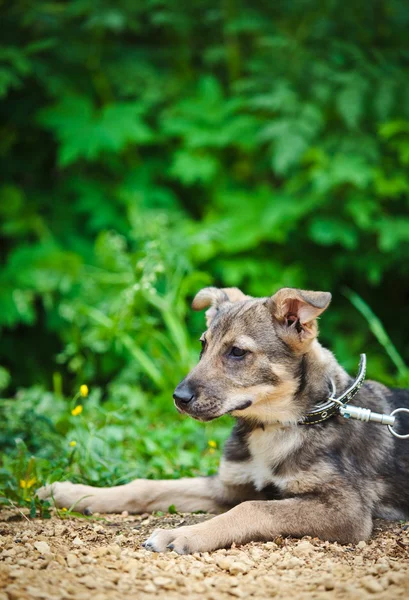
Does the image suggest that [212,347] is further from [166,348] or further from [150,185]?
[150,185]

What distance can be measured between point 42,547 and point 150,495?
124 centimetres

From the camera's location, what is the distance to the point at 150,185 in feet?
31.2

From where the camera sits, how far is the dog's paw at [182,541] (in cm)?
397

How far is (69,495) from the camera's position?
16.0ft

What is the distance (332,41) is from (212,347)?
17.8ft

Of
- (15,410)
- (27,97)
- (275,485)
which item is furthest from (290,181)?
(275,485)

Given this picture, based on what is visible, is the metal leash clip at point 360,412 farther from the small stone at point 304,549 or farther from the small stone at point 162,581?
the small stone at point 162,581

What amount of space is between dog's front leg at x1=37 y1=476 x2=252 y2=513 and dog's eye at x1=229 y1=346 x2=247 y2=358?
0.92 meters

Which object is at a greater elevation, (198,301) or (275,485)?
(198,301)

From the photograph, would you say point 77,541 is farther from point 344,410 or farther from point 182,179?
point 182,179

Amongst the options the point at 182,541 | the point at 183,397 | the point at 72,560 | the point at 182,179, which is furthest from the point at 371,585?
the point at 182,179

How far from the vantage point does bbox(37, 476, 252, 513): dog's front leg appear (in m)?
4.86

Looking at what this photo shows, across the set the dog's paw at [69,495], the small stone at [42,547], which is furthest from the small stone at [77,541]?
the dog's paw at [69,495]

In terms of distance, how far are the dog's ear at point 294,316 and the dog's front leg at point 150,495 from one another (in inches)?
43.8
